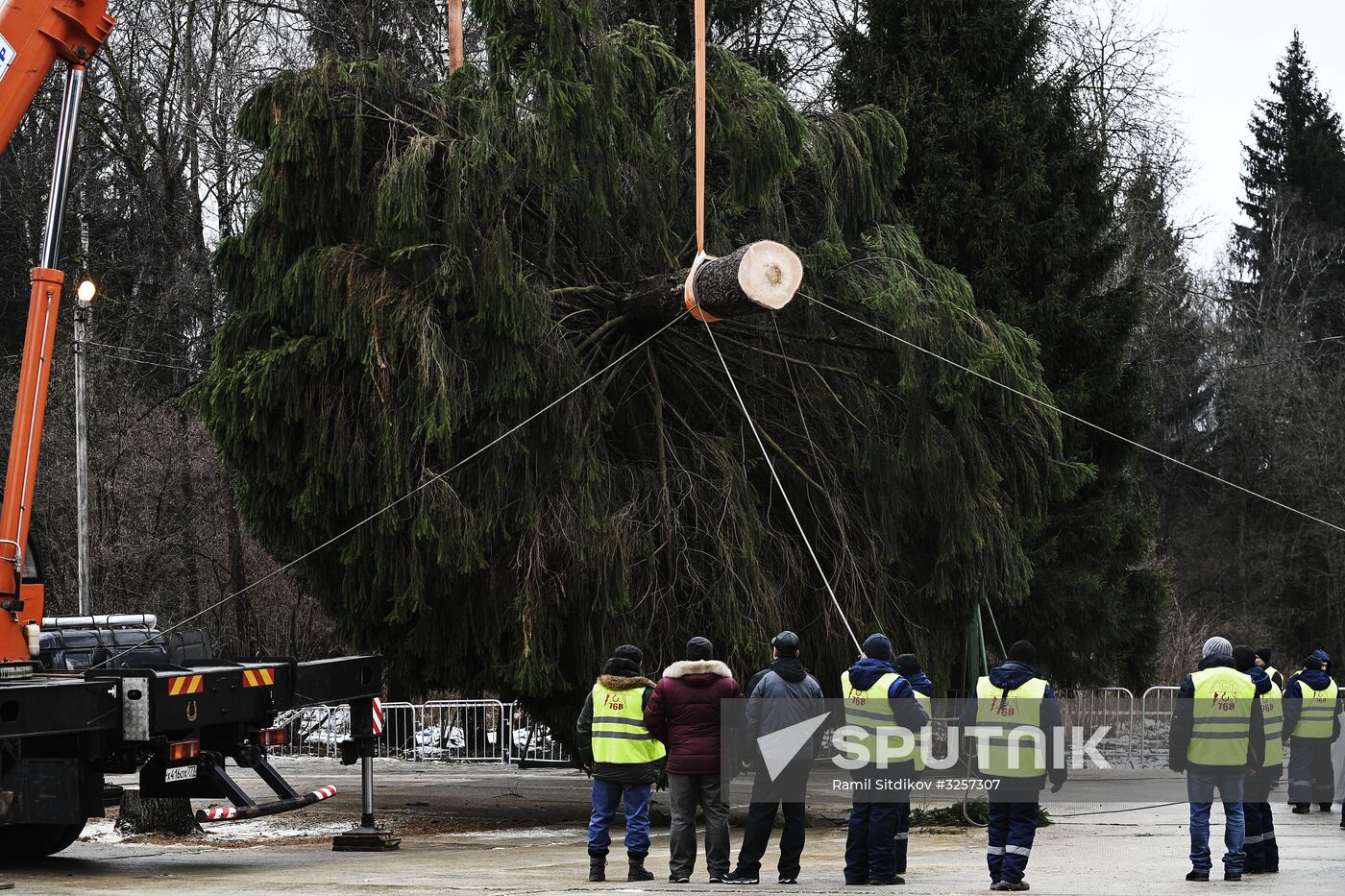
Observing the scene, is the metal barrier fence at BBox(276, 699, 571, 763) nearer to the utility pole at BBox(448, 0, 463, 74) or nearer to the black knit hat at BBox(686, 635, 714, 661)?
the utility pole at BBox(448, 0, 463, 74)

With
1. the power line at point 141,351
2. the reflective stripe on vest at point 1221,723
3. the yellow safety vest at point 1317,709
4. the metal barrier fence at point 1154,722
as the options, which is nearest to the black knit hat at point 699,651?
the reflective stripe on vest at point 1221,723

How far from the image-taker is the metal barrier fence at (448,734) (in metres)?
24.5

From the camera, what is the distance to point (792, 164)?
47.3 ft

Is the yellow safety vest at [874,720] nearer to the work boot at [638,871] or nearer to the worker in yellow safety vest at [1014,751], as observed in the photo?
the worker in yellow safety vest at [1014,751]

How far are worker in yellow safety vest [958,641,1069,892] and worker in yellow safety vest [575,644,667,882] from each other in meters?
2.24

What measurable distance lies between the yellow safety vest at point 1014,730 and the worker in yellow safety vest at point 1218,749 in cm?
97

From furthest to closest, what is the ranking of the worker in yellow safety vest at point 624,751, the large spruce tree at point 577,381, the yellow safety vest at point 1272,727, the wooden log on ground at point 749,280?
1. the large spruce tree at point 577,381
2. the wooden log on ground at point 749,280
3. the yellow safety vest at point 1272,727
4. the worker in yellow safety vest at point 624,751

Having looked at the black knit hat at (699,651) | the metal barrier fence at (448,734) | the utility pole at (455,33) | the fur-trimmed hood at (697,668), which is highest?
the utility pole at (455,33)

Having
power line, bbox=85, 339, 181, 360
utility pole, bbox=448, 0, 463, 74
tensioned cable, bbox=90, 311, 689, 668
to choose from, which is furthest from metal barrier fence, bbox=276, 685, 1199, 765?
utility pole, bbox=448, 0, 463, 74

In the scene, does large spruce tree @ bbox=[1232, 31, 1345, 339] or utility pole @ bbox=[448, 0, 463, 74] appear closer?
utility pole @ bbox=[448, 0, 463, 74]

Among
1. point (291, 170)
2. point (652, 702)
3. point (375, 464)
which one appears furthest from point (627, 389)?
point (652, 702)

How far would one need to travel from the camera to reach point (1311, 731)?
51.6ft

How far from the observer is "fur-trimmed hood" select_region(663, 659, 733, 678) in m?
10.6

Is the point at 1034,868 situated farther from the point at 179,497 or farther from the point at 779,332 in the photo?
the point at 179,497
